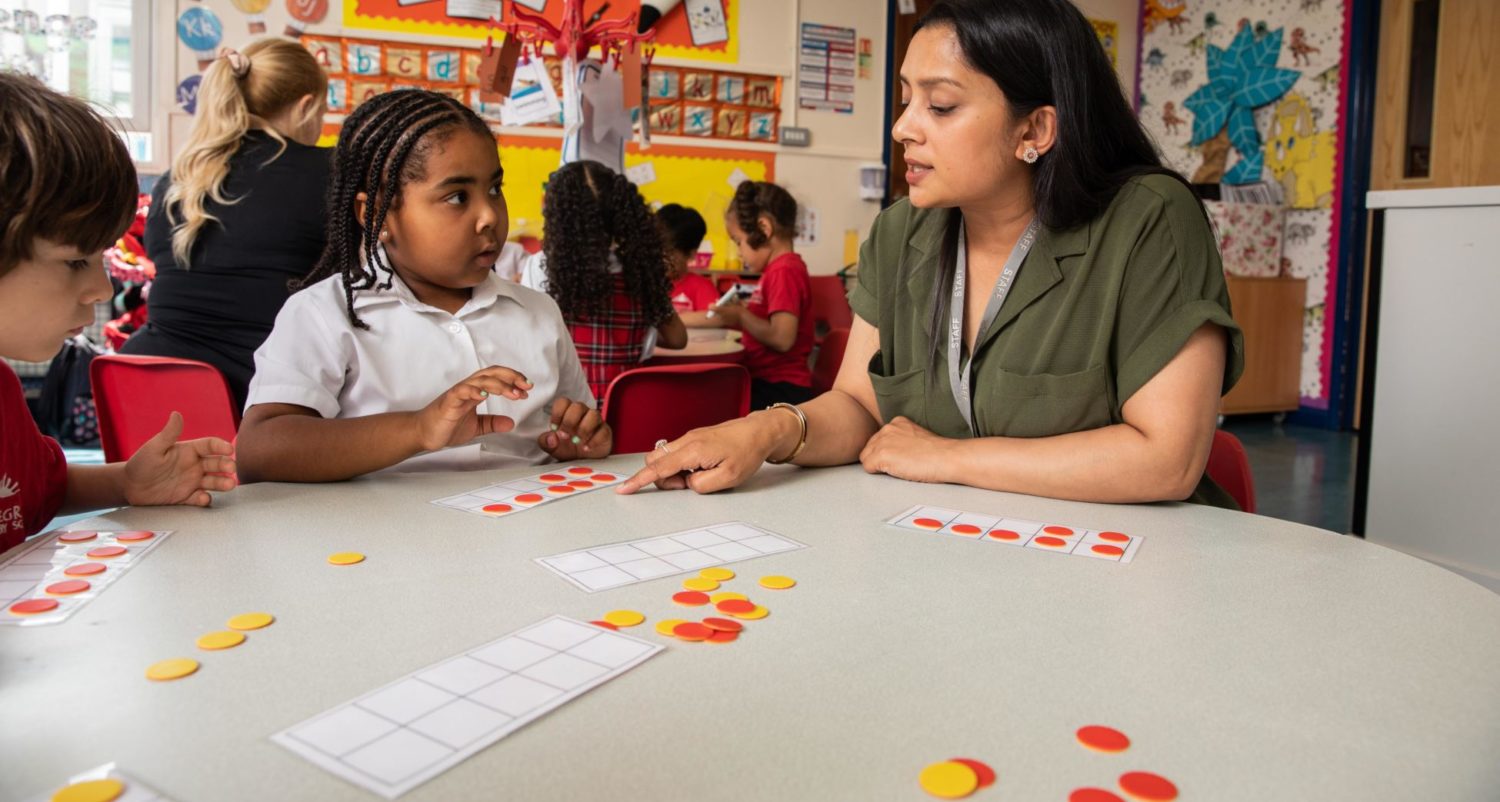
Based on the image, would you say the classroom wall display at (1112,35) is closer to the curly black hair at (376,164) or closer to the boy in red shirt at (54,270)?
the curly black hair at (376,164)

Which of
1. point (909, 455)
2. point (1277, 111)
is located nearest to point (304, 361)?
point (909, 455)

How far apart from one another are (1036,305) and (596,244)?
5.37 feet

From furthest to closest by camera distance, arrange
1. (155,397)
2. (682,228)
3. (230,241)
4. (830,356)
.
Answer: (682,228) → (830,356) → (230,241) → (155,397)

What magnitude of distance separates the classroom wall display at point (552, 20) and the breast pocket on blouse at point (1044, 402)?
14.6ft

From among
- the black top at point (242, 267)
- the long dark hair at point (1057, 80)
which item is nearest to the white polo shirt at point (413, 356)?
the long dark hair at point (1057, 80)

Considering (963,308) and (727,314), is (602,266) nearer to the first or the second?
(727,314)

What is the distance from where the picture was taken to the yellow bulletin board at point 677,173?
18.0ft

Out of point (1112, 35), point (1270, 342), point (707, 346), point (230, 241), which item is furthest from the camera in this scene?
point (1112, 35)

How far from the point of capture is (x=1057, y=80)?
133cm

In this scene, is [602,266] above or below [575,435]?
above

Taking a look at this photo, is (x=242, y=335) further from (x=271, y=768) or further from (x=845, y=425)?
(x=271, y=768)

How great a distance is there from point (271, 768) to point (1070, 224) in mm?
1126

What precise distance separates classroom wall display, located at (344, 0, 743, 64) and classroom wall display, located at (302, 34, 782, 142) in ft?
0.27

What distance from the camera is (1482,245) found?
2389 mm
